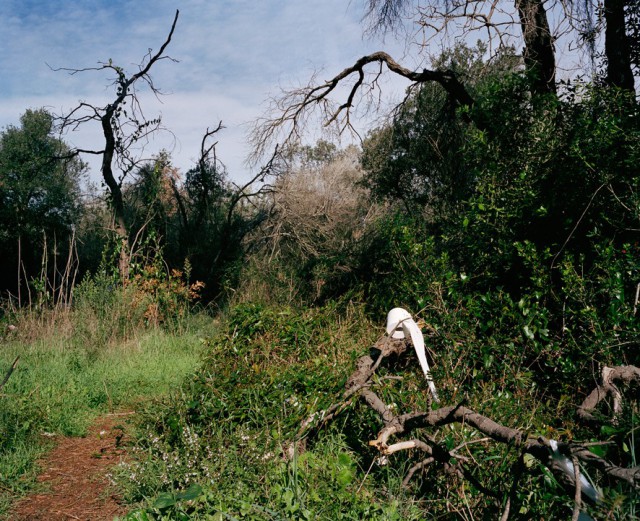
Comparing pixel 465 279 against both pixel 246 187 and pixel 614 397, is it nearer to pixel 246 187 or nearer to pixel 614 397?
pixel 614 397

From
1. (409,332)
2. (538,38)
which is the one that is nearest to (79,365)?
(409,332)

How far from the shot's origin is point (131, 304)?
8.00 metres

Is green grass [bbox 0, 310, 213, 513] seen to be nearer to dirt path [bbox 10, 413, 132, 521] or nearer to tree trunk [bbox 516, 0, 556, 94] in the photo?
dirt path [bbox 10, 413, 132, 521]

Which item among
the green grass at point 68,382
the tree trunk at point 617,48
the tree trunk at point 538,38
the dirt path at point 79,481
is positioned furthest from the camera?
the tree trunk at point 538,38

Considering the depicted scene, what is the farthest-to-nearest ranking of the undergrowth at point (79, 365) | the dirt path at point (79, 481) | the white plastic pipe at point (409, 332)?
the white plastic pipe at point (409, 332) < the undergrowth at point (79, 365) < the dirt path at point (79, 481)

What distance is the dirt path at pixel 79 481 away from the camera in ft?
11.3

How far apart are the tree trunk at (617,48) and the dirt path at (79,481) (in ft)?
23.2

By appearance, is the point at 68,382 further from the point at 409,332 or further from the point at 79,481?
the point at 409,332

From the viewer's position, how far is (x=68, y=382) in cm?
565

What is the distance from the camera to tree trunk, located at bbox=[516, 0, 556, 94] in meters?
7.32

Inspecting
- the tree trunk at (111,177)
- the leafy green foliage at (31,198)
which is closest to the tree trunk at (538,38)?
the tree trunk at (111,177)

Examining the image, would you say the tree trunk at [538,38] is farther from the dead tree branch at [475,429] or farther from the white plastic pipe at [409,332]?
the dead tree branch at [475,429]

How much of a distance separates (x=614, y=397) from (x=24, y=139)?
1703 centimetres

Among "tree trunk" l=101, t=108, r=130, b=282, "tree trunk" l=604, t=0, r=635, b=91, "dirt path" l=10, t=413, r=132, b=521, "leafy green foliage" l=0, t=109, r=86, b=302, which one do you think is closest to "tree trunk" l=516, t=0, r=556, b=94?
"tree trunk" l=604, t=0, r=635, b=91
